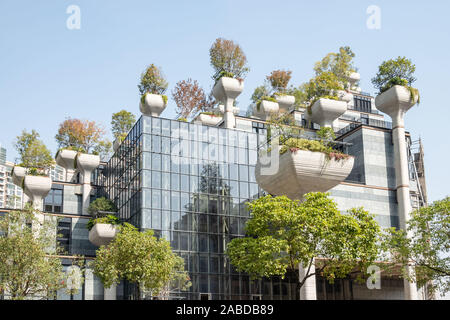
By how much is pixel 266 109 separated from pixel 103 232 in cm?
2515

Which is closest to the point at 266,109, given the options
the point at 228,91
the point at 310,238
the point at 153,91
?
the point at 228,91

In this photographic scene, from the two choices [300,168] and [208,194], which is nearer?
[300,168]

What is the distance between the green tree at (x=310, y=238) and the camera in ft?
137

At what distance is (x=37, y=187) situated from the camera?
196ft

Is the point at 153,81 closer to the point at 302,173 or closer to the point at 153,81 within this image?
the point at 153,81

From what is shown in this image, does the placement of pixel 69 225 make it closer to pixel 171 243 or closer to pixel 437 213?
pixel 171 243

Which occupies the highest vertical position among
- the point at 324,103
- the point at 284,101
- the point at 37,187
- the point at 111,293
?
the point at 284,101

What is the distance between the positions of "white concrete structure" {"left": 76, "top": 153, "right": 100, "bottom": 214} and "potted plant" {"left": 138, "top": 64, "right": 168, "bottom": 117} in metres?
9.76

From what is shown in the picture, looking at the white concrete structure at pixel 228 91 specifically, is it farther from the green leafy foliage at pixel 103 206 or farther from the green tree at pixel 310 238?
the green tree at pixel 310 238

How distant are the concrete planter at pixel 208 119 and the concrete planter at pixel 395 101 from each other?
65.0 ft

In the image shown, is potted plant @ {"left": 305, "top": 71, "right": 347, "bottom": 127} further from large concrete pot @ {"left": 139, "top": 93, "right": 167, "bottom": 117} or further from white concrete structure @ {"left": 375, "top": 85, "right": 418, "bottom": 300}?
large concrete pot @ {"left": 139, "top": 93, "right": 167, "bottom": 117}

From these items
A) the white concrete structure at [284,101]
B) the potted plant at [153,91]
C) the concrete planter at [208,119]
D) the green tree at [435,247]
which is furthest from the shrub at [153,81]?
the green tree at [435,247]

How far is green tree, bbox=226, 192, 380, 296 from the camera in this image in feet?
137
